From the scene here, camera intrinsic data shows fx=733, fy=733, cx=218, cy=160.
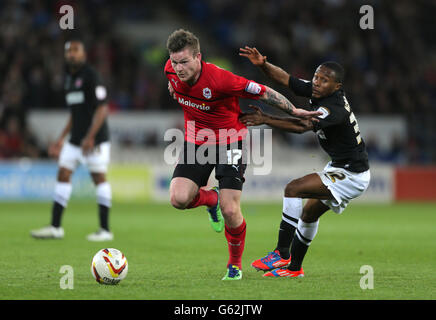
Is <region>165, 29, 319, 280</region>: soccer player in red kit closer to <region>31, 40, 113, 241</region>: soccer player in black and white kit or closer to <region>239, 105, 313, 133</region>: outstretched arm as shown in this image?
<region>239, 105, 313, 133</region>: outstretched arm

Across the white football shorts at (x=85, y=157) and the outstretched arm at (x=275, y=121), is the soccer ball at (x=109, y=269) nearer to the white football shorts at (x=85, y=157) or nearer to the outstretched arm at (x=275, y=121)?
the outstretched arm at (x=275, y=121)

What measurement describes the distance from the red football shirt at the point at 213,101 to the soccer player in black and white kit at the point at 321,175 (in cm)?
36

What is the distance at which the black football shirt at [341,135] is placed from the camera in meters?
6.99

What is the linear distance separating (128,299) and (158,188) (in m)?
13.2

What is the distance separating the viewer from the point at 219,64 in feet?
70.6

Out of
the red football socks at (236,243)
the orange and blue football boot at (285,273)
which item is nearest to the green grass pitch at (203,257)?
the orange and blue football boot at (285,273)

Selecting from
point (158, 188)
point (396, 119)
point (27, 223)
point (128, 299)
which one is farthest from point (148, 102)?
→ point (128, 299)

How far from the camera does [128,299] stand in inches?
219

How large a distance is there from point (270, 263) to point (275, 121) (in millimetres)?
1403

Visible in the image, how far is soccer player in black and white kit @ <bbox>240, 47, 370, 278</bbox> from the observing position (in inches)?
271

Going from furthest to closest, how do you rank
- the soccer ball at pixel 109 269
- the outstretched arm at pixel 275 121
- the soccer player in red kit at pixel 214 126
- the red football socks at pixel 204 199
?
the red football socks at pixel 204 199, the soccer player in red kit at pixel 214 126, the outstretched arm at pixel 275 121, the soccer ball at pixel 109 269

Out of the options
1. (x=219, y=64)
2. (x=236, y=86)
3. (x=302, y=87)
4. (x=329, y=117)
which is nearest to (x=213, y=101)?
(x=236, y=86)

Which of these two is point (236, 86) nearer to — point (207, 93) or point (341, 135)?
point (207, 93)
